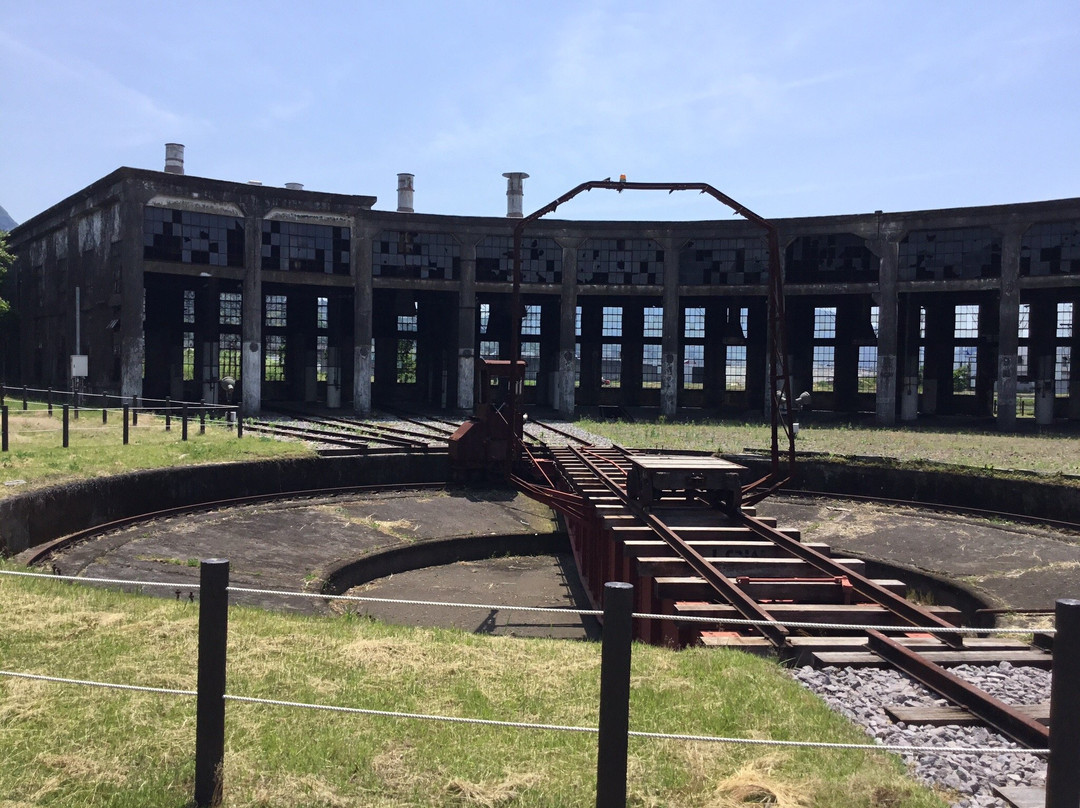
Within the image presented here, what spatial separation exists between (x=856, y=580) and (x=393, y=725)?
6491 mm

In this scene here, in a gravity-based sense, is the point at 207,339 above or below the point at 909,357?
above

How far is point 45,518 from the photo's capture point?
42.2ft

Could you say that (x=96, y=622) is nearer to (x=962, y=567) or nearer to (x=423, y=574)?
(x=423, y=574)

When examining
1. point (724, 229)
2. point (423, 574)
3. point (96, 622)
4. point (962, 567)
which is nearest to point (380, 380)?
point (724, 229)

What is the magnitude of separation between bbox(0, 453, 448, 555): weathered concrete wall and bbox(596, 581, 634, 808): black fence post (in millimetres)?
10019

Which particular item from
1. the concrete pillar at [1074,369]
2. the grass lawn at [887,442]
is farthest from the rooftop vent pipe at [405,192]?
the concrete pillar at [1074,369]

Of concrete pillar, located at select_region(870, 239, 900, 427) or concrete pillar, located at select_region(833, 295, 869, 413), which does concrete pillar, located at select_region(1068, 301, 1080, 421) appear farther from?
concrete pillar, located at select_region(833, 295, 869, 413)

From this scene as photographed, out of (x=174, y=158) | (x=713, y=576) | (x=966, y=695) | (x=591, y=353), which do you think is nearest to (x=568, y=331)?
(x=591, y=353)

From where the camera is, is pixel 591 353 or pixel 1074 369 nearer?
→ pixel 1074 369

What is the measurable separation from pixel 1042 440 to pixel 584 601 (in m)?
20.3

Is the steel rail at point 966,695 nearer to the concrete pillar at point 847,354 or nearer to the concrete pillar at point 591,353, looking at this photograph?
the concrete pillar at point 847,354

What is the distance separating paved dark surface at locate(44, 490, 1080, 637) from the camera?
12438 millimetres

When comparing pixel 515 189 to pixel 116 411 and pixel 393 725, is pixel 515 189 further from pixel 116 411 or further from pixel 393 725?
pixel 393 725

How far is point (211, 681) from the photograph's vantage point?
3766 millimetres
